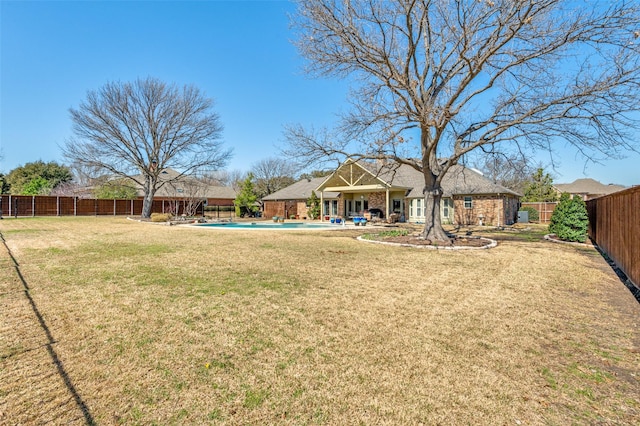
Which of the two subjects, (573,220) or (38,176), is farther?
(38,176)

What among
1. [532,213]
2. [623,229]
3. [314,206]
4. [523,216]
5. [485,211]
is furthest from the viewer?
[314,206]

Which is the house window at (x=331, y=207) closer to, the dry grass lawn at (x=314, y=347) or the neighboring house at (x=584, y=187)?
the dry grass lawn at (x=314, y=347)

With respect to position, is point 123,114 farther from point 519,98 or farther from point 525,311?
point 525,311

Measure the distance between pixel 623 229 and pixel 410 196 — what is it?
1741cm

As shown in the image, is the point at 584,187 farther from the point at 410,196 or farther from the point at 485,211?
the point at 410,196

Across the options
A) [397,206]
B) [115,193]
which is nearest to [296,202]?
[397,206]

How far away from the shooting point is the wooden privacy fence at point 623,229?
6203 mm

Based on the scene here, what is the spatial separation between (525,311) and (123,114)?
31542 mm

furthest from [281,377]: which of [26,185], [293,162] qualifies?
[26,185]

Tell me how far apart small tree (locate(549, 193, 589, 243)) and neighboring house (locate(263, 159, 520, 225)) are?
6859mm

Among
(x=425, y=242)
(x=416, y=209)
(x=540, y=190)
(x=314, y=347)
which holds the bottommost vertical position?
(x=314, y=347)

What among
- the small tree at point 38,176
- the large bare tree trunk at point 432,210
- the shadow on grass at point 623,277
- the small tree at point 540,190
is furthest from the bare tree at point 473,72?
the small tree at point 38,176

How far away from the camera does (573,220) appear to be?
1262cm

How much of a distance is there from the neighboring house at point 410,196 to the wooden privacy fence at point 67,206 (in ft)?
47.7
